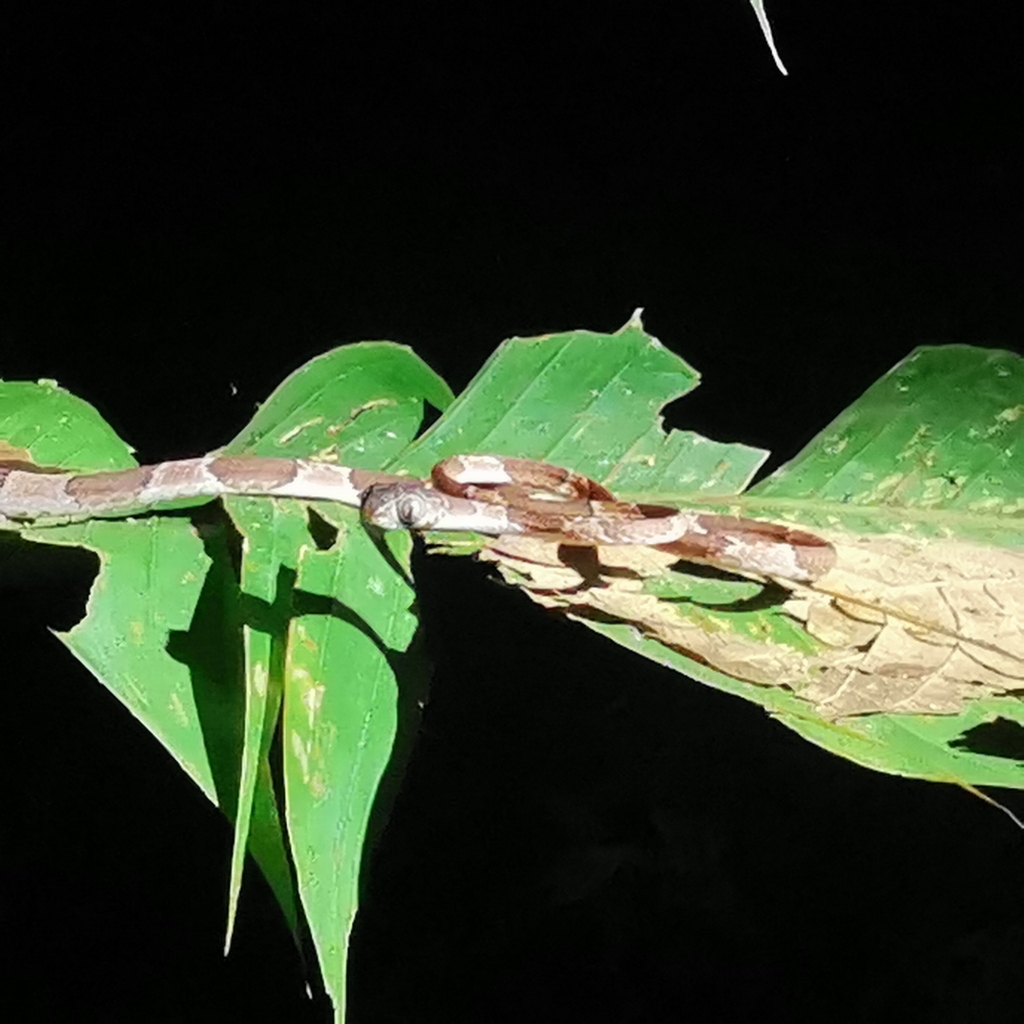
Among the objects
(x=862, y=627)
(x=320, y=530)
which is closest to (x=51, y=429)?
(x=320, y=530)

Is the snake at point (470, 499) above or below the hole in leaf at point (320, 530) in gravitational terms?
above

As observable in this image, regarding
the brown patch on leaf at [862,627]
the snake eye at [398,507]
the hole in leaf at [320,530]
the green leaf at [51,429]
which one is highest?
the snake eye at [398,507]

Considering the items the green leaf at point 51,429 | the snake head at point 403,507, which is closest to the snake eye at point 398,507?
the snake head at point 403,507

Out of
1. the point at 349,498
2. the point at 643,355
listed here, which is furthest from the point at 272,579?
the point at 643,355

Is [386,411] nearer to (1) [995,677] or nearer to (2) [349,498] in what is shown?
(2) [349,498]

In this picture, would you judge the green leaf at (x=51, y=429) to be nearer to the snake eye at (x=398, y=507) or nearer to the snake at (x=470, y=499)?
the snake at (x=470, y=499)

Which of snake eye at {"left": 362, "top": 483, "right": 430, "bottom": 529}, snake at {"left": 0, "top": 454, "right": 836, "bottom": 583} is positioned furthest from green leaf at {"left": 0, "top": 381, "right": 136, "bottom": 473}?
snake eye at {"left": 362, "top": 483, "right": 430, "bottom": 529}

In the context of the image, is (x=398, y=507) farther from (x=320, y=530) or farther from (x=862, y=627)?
(x=862, y=627)
